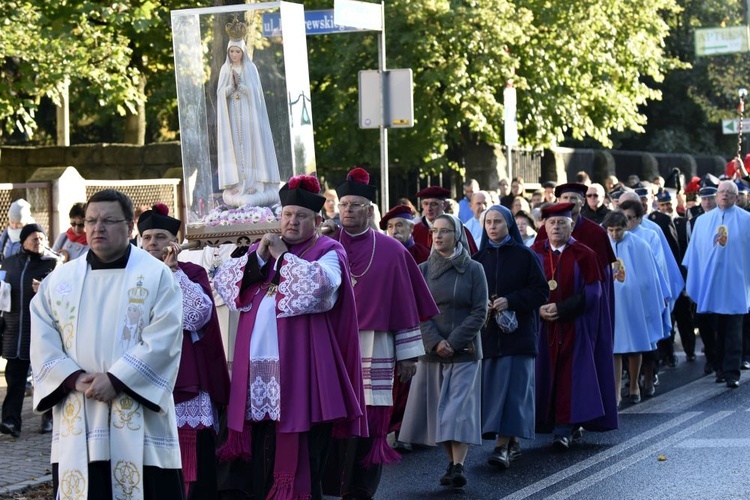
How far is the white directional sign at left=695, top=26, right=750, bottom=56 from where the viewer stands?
30141 millimetres

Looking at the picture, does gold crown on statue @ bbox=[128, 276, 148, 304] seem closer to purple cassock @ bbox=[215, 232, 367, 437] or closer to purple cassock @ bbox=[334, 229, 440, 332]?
purple cassock @ bbox=[215, 232, 367, 437]

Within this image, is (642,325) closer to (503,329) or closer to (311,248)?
(503,329)

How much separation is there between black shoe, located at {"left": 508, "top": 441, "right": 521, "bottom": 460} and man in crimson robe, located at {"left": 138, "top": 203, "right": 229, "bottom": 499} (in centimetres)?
308

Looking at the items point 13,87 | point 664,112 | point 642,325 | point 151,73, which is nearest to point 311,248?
point 642,325

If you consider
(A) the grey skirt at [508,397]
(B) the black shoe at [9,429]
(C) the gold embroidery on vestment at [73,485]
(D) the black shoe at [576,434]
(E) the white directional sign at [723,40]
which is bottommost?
(D) the black shoe at [576,434]

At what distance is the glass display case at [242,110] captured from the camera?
10344 millimetres

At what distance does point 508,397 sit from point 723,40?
22.1 meters

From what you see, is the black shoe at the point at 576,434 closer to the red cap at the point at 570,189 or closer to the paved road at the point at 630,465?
the paved road at the point at 630,465

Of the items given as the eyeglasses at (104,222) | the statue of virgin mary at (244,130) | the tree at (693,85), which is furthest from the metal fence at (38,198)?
the tree at (693,85)

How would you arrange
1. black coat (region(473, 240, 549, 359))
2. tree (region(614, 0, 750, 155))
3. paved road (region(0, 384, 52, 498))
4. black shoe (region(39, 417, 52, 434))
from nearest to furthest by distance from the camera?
paved road (region(0, 384, 52, 498))
black coat (region(473, 240, 549, 359))
black shoe (region(39, 417, 52, 434))
tree (region(614, 0, 750, 155))

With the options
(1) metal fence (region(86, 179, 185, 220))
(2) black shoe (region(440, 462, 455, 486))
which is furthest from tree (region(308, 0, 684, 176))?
(2) black shoe (region(440, 462, 455, 486))

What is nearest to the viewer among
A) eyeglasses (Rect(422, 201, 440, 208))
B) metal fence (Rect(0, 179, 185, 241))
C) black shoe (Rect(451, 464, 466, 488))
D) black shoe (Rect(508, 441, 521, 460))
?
black shoe (Rect(451, 464, 466, 488))

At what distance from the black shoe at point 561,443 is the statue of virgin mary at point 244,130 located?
111 inches

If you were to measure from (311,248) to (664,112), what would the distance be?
36084 mm
